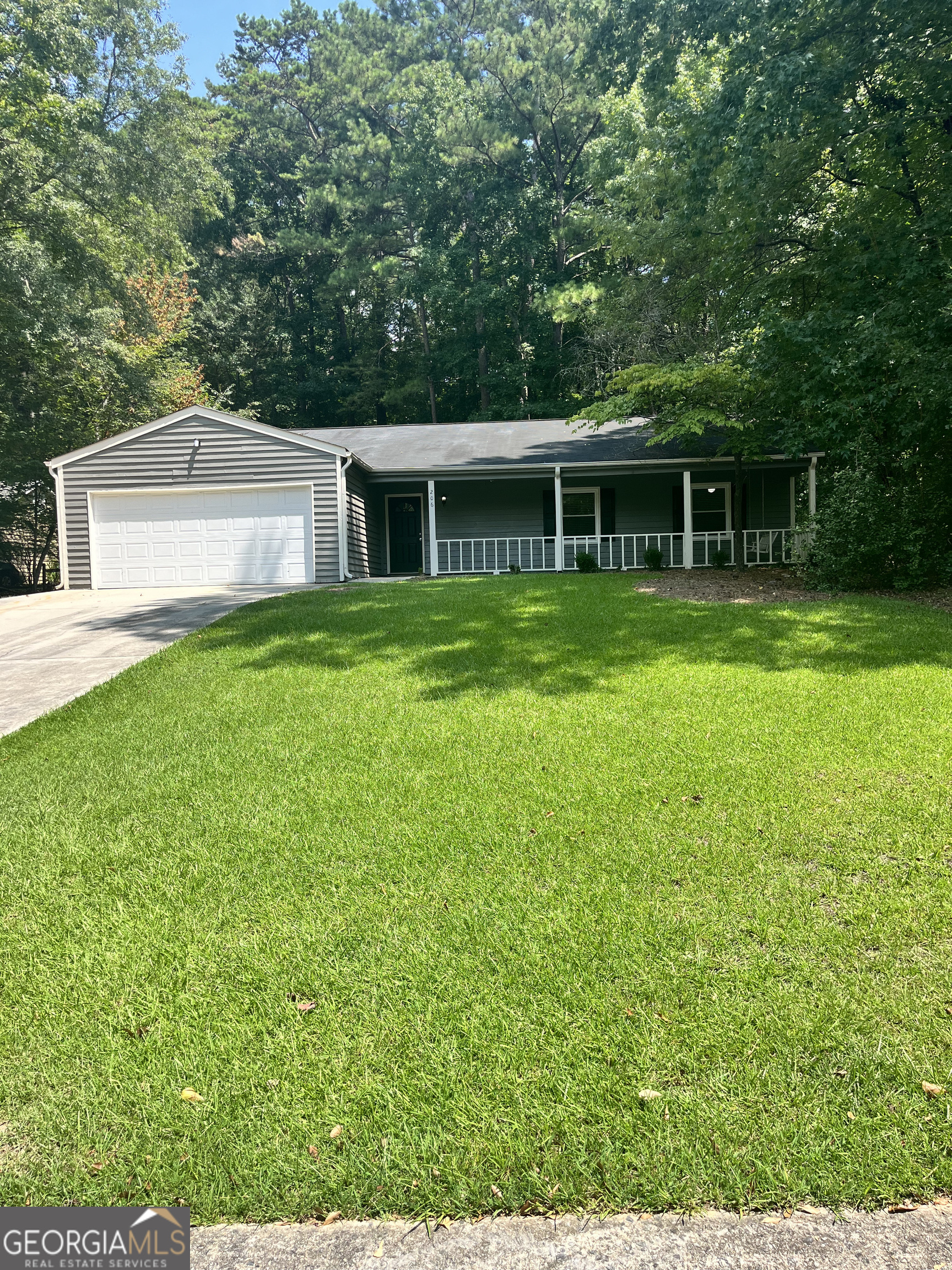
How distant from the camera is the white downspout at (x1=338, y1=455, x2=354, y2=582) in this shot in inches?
563

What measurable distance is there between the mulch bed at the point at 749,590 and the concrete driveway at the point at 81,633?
632cm

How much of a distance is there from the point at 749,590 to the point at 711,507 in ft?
24.1

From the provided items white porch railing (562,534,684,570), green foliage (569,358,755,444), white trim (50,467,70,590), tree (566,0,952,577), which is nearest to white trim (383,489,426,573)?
white porch railing (562,534,684,570)

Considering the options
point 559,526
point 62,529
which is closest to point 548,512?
point 559,526

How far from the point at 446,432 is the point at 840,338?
10.8 metres

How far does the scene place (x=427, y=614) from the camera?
338 inches

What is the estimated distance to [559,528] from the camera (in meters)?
15.3

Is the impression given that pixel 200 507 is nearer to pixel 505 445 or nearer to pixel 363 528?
pixel 363 528

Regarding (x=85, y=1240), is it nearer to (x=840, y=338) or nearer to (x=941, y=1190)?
(x=941, y=1190)

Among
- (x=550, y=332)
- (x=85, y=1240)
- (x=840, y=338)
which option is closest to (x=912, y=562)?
(x=840, y=338)

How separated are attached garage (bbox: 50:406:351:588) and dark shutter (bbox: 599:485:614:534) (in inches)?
259

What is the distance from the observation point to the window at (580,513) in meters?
17.5

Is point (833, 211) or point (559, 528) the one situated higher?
point (833, 211)

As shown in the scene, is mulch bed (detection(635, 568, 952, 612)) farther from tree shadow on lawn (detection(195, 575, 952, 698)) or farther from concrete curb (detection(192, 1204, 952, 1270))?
concrete curb (detection(192, 1204, 952, 1270))
